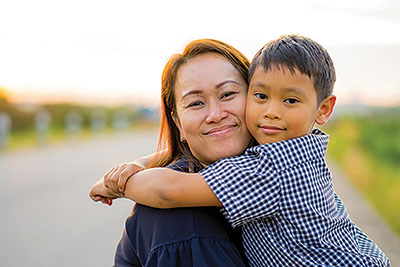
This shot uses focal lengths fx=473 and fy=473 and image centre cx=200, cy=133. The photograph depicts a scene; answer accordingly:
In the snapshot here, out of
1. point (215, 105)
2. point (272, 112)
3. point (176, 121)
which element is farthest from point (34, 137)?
point (272, 112)

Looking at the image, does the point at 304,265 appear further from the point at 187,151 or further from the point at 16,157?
the point at 16,157

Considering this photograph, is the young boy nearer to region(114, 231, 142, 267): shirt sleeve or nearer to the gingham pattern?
the gingham pattern

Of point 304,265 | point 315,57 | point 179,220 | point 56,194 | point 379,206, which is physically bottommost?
point 56,194

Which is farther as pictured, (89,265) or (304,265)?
(89,265)

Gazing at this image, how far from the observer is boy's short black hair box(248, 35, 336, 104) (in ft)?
7.88

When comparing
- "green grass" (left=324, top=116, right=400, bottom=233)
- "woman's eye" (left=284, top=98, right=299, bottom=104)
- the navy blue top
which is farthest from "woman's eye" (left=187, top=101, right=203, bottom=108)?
"green grass" (left=324, top=116, right=400, bottom=233)

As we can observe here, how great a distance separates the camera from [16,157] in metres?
12.7

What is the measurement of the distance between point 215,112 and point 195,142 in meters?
0.25

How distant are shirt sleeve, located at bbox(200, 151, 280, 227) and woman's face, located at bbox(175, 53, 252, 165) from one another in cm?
45

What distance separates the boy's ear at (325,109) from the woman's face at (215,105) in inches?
16.0

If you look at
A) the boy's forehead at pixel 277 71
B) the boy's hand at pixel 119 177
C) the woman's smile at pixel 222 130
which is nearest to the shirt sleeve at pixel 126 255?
the boy's hand at pixel 119 177

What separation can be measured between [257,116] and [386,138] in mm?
10559

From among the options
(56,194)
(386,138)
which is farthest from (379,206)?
(56,194)

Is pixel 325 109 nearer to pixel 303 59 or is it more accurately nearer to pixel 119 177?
pixel 303 59
